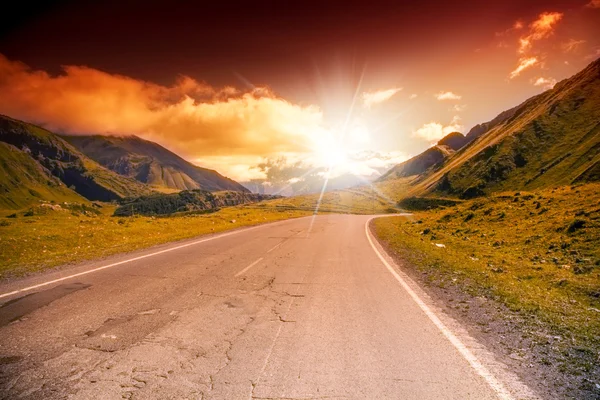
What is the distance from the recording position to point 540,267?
11.5 metres

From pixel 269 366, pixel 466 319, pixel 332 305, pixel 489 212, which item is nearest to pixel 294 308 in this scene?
pixel 332 305

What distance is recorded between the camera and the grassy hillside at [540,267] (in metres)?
5.57

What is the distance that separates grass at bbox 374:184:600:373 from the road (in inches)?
87.2

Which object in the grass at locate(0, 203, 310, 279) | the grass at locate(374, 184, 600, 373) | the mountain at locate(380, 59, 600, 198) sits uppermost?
the mountain at locate(380, 59, 600, 198)

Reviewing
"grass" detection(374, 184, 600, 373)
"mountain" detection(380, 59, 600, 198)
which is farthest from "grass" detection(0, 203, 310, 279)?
"mountain" detection(380, 59, 600, 198)

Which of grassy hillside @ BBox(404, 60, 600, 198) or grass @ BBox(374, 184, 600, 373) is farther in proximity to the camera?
grassy hillside @ BBox(404, 60, 600, 198)

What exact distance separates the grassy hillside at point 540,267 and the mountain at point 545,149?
2200 inches

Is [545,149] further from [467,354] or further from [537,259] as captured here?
[467,354]

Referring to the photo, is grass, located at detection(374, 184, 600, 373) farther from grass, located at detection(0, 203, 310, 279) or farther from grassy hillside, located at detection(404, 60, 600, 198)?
grassy hillside, located at detection(404, 60, 600, 198)

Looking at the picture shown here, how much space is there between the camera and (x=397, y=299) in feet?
26.2

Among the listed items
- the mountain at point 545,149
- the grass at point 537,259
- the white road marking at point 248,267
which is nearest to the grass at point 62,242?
the white road marking at point 248,267

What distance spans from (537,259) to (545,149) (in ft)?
345

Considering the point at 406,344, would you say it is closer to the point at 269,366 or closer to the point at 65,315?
the point at 269,366

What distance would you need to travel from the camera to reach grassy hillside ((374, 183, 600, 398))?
5570mm
